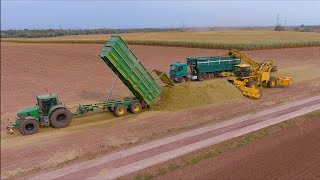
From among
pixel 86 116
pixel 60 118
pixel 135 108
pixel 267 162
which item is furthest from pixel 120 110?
pixel 267 162

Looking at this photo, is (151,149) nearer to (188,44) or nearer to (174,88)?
(174,88)

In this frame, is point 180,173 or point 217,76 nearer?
point 180,173

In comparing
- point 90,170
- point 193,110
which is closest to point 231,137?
point 193,110

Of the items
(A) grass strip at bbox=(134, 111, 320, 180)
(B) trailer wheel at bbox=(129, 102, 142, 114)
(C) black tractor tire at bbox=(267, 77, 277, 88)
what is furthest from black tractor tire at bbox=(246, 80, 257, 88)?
(B) trailer wheel at bbox=(129, 102, 142, 114)

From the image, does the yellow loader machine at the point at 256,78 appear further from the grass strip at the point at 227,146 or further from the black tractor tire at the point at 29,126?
the black tractor tire at the point at 29,126

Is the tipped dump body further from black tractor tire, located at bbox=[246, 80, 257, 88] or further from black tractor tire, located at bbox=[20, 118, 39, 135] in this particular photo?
black tractor tire, located at bbox=[246, 80, 257, 88]

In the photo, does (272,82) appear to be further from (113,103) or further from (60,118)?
(60,118)

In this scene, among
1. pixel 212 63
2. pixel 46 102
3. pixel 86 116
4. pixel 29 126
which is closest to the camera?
pixel 29 126
